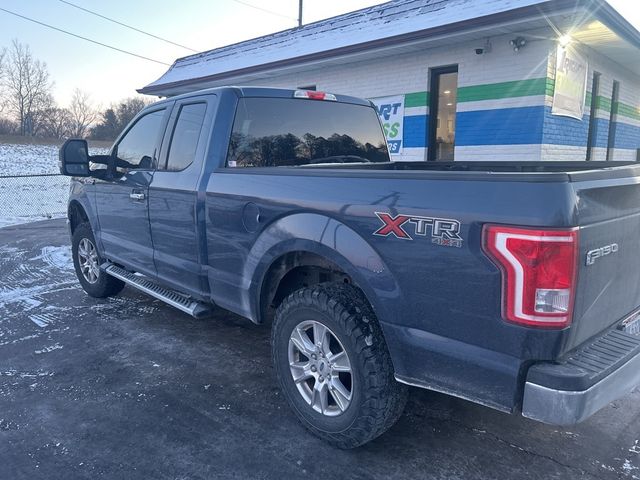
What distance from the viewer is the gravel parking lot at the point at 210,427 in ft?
8.93

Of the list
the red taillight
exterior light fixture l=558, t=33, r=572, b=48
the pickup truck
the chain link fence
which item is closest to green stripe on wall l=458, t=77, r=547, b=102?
exterior light fixture l=558, t=33, r=572, b=48

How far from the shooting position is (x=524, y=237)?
2004mm

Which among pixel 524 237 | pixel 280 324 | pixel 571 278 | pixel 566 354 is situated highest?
pixel 524 237

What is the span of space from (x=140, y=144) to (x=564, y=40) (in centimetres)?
751

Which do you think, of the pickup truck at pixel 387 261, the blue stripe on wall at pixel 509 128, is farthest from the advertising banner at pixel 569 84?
the pickup truck at pixel 387 261

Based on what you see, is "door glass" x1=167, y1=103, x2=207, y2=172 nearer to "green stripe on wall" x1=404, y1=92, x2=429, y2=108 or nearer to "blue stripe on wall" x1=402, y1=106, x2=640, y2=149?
"blue stripe on wall" x1=402, y1=106, x2=640, y2=149

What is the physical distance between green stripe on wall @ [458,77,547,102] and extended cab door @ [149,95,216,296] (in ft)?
22.1

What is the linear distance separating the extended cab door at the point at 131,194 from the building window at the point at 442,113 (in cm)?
694

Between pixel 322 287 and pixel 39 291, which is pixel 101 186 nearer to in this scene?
pixel 39 291

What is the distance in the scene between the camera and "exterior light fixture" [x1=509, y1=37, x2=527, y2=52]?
861cm

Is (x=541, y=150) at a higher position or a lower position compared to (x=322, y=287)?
higher

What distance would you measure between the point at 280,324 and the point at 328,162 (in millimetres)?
1538

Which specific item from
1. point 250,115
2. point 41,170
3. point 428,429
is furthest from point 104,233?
point 41,170

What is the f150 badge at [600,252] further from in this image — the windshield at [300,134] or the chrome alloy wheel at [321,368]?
the windshield at [300,134]
